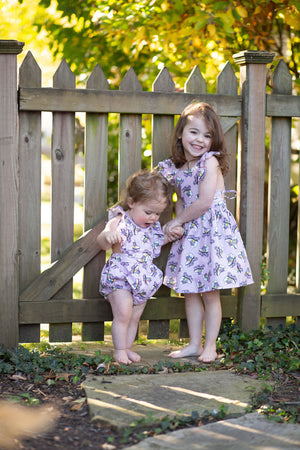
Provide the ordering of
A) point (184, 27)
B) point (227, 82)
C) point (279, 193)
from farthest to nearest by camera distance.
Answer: point (184, 27) < point (279, 193) < point (227, 82)

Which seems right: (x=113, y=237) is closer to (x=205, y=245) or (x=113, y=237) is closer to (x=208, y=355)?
(x=205, y=245)

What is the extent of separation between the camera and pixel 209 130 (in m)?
3.63

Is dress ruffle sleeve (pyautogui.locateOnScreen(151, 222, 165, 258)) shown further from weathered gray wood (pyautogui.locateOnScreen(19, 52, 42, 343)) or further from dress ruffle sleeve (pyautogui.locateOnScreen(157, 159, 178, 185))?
weathered gray wood (pyautogui.locateOnScreen(19, 52, 42, 343))

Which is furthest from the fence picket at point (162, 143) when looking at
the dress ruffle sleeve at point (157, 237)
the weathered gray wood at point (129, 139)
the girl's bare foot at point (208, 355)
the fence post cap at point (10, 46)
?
the fence post cap at point (10, 46)

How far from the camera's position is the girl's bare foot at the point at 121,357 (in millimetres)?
3521

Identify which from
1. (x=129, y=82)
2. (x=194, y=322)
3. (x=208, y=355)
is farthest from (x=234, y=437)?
(x=129, y=82)

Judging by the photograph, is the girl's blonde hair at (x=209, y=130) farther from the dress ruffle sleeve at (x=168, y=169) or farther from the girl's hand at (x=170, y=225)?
the girl's hand at (x=170, y=225)

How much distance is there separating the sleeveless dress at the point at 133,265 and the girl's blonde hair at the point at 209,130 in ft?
1.71

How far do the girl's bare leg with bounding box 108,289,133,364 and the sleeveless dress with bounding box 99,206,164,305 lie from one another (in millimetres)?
47

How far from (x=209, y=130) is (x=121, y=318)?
4.26ft

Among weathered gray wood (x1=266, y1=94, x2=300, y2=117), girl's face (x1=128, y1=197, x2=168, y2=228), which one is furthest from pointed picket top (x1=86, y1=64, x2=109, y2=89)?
weathered gray wood (x1=266, y1=94, x2=300, y2=117)

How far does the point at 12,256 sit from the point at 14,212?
28 centimetres

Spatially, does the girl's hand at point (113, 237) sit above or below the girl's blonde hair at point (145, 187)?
below

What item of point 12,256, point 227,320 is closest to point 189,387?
point 227,320
